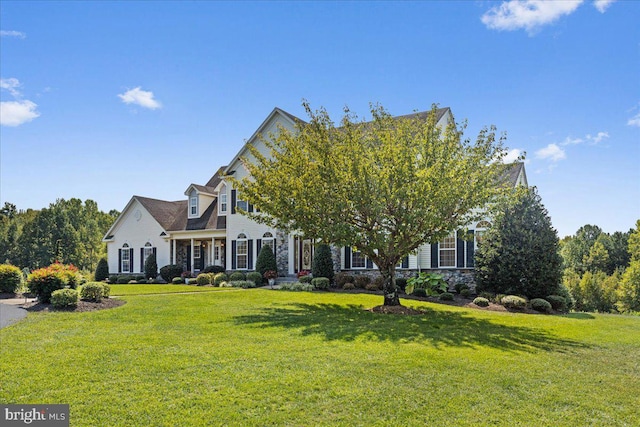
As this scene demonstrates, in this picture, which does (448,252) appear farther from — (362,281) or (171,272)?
(171,272)

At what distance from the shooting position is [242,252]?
28.6 metres

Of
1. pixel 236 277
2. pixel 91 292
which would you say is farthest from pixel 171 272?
pixel 91 292

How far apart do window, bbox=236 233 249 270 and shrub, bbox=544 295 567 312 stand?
54.6 feet

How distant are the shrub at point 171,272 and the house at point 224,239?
152 cm

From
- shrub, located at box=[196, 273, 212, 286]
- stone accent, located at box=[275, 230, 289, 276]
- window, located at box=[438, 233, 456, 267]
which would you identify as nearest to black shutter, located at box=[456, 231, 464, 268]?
window, located at box=[438, 233, 456, 267]

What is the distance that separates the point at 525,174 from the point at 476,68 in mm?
13717

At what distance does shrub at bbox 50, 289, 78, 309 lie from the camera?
13.8 m

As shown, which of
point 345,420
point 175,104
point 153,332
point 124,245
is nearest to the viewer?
point 345,420

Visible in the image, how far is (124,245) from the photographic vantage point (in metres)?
33.7

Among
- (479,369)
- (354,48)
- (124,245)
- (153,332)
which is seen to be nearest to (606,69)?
(354,48)

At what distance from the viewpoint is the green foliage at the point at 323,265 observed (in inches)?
942

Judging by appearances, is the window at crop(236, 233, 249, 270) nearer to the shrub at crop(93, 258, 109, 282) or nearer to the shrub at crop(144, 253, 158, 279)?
the shrub at crop(144, 253, 158, 279)

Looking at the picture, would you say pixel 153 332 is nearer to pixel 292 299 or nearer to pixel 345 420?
pixel 345 420

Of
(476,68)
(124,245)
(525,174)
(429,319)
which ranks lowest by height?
(429,319)
